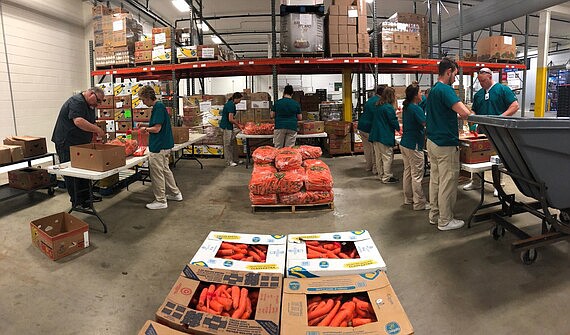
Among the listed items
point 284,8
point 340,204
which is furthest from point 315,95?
point 340,204

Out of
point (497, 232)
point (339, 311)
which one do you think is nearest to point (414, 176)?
point (497, 232)

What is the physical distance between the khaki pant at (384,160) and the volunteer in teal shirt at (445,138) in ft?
7.32

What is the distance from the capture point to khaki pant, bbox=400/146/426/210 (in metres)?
4.96

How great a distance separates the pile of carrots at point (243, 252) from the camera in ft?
8.12

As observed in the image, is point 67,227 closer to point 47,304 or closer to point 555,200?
point 47,304

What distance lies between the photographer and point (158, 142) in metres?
5.25

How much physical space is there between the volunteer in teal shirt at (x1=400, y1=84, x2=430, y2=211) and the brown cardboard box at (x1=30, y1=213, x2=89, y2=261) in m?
3.98

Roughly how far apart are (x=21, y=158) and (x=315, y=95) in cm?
718

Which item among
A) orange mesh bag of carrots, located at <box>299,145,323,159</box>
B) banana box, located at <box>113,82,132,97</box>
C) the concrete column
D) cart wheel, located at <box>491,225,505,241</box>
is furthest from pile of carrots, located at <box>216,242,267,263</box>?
the concrete column

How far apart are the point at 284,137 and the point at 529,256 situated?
200 inches

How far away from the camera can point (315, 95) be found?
10.6 meters

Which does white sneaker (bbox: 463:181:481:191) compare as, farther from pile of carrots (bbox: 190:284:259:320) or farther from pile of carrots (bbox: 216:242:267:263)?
pile of carrots (bbox: 190:284:259:320)

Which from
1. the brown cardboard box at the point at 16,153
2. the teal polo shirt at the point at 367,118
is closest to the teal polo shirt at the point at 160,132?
the brown cardboard box at the point at 16,153

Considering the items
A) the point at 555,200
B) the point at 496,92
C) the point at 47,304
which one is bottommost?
the point at 47,304
